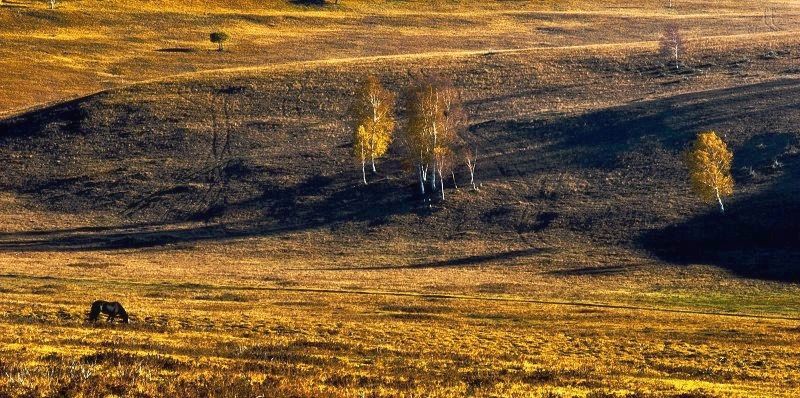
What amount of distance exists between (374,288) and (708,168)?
124ft

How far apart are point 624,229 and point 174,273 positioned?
135ft

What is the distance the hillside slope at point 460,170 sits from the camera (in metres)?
94.0

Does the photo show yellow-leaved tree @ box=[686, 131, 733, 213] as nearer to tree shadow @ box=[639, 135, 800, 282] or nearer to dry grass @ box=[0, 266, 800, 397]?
tree shadow @ box=[639, 135, 800, 282]

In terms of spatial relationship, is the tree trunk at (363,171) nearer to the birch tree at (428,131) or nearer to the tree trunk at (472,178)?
the birch tree at (428,131)

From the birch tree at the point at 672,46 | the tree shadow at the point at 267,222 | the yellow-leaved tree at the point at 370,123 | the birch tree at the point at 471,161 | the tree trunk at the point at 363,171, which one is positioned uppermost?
the birch tree at the point at 672,46

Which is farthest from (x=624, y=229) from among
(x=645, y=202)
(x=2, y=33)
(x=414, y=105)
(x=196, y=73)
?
(x=2, y=33)

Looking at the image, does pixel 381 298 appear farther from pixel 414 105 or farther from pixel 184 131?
pixel 184 131

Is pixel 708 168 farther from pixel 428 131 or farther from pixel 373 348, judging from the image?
pixel 373 348

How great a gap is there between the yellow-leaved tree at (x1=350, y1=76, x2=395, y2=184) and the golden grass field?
13.9 meters

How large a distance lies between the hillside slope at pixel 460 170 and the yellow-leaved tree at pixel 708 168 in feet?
9.01

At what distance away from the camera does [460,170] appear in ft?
374

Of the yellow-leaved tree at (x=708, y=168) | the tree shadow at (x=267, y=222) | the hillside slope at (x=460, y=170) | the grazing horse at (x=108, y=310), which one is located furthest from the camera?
the tree shadow at (x=267, y=222)

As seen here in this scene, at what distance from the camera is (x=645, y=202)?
97.8 meters

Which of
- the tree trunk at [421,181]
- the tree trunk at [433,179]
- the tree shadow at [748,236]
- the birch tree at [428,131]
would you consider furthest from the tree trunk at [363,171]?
the tree shadow at [748,236]
